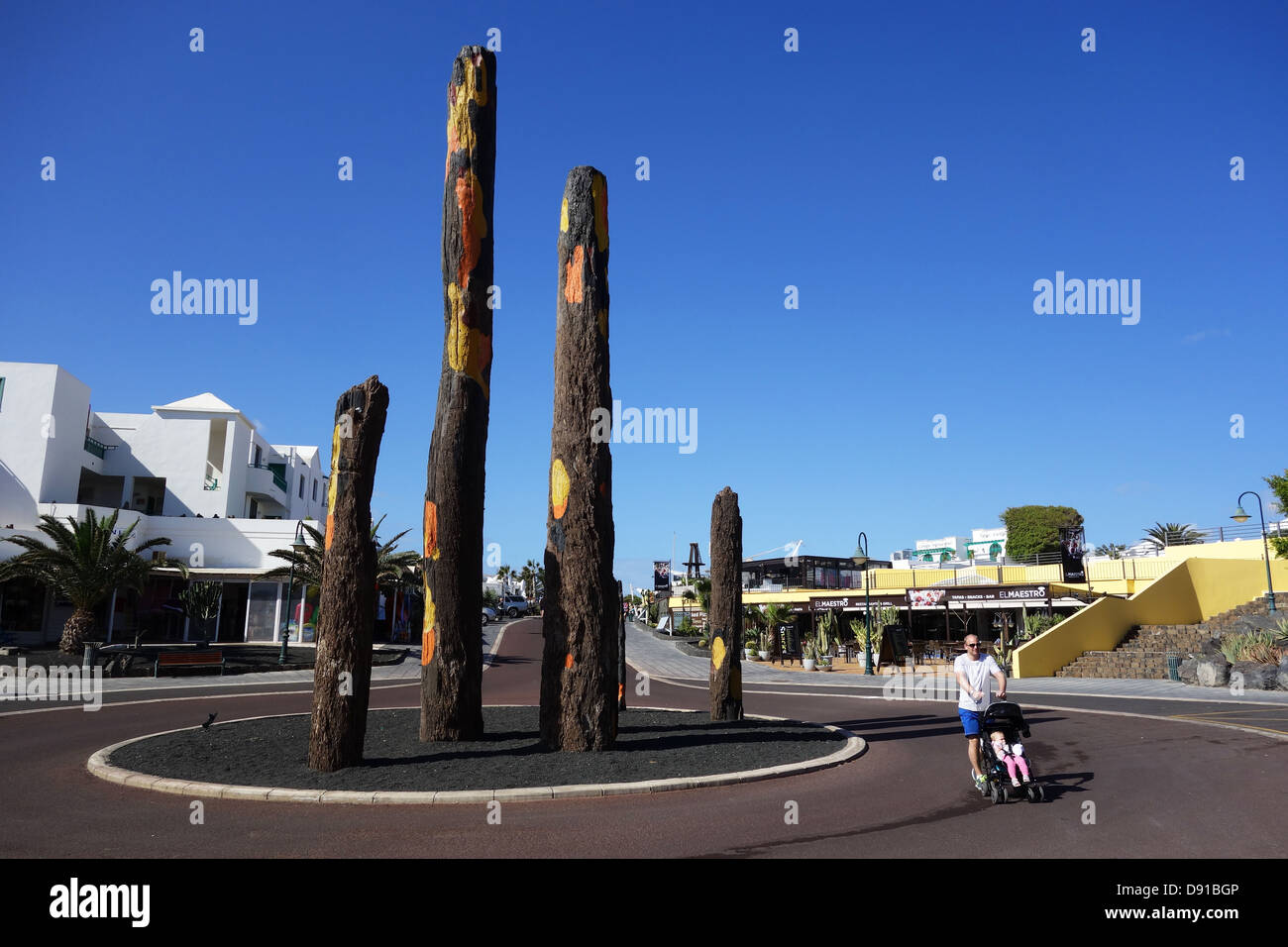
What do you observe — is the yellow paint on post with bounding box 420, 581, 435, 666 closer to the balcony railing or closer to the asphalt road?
the asphalt road

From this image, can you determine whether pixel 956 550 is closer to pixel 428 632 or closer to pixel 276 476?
pixel 276 476

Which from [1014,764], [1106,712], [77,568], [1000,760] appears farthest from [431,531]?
[77,568]

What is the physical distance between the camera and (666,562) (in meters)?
68.7

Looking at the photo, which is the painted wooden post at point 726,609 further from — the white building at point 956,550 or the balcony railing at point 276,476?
the white building at point 956,550

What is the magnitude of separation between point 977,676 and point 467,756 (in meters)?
5.93

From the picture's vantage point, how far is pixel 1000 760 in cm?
808

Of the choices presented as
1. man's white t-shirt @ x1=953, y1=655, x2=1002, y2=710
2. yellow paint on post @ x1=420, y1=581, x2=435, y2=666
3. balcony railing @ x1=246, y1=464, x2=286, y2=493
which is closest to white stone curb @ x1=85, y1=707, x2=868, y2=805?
man's white t-shirt @ x1=953, y1=655, x2=1002, y2=710

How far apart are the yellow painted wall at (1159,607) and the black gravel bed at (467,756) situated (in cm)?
1698

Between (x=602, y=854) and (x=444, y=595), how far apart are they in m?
5.26

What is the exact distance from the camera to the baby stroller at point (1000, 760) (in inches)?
307

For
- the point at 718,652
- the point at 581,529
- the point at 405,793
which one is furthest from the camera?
the point at 718,652

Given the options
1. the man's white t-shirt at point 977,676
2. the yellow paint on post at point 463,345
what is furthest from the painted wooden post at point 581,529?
the man's white t-shirt at point 977,676

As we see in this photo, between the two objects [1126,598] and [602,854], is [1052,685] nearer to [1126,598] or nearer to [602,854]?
[1126,598]
